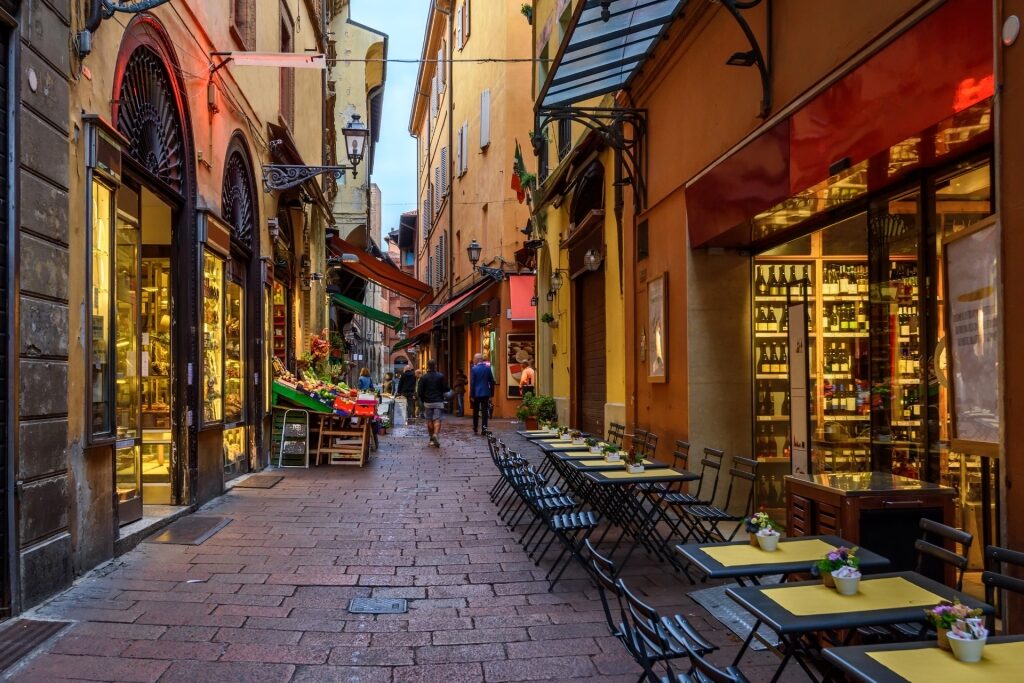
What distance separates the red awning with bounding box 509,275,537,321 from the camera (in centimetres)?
2195

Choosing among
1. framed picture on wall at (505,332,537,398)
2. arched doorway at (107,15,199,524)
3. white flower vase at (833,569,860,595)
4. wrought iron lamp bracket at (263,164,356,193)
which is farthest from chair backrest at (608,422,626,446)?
framed picture on wall at (505,332,537,398)

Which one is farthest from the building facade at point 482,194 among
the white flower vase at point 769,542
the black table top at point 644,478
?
the white flower vase at point 769,542

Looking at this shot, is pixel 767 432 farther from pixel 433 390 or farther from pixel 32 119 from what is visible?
pixel 433 390

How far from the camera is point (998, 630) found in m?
4.13

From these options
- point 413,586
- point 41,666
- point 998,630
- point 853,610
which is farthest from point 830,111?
point 41,666

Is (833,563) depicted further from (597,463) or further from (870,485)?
(597,463)

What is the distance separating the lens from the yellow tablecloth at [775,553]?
372cm

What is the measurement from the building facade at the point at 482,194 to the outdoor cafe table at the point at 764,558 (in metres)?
14.1

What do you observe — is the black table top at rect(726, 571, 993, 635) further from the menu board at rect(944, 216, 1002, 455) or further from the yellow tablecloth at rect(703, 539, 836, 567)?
the menu board at rect(944, 216, 1002, 455)

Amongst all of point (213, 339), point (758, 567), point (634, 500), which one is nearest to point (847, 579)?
point (758, 567)

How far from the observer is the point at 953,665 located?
243 cm

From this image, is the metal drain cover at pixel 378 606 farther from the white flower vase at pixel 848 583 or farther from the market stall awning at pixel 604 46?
the market stall awning at pixel 604 46

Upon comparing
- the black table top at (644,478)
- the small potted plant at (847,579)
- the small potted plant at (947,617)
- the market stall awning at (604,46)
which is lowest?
the black table top at (644,478)

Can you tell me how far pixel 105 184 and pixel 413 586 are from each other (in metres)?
3.62
